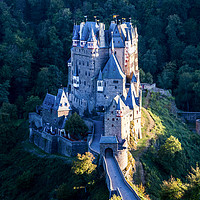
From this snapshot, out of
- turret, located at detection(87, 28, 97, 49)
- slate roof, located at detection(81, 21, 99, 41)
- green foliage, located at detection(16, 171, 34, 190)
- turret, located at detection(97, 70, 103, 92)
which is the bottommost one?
green foliage, located at detection(16, 171, 34, 190)

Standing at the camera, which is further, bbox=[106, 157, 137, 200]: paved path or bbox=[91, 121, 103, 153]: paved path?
bbox=[91, 121, 103, 153]: paved path

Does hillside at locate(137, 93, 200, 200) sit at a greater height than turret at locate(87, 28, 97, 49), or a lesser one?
lesser

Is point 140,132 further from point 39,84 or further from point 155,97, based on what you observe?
point 39,84

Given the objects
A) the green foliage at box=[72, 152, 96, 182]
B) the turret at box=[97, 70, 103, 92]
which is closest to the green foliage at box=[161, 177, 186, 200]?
the green foliage at box=[72, 152, 96, 182]

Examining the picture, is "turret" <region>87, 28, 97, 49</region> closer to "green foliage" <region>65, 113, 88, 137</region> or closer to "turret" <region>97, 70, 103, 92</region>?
"turret" <region>97, 70, 103, 92</region>

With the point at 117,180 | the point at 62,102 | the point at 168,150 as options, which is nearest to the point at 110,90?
the point at 62,102

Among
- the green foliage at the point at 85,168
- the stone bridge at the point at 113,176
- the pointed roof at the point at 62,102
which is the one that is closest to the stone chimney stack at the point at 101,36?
the pointed roof at the point at 62,102

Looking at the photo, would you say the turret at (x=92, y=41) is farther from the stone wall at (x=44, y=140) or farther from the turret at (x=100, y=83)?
the stone wall at (x=44, y=140)

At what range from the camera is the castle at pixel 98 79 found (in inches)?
2586

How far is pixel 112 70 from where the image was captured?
66.2 metres

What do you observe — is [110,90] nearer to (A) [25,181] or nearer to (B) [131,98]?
(B) [131,98]

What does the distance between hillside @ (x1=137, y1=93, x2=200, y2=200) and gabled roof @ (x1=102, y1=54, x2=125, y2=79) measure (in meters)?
9.78

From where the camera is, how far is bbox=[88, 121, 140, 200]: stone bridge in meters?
46.9

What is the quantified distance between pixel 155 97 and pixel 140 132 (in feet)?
67.7
